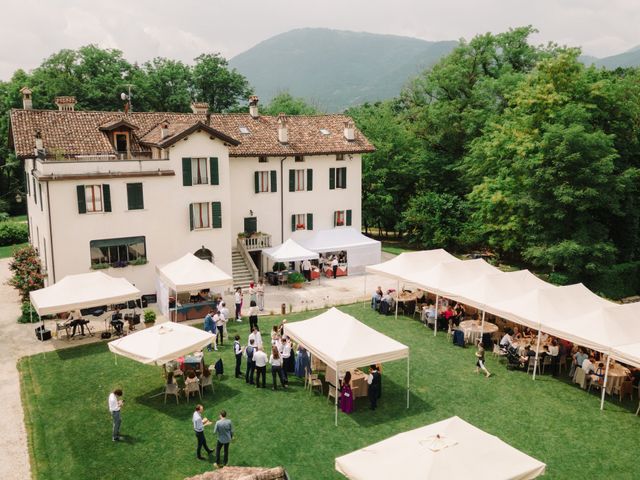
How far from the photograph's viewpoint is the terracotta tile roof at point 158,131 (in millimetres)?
27922

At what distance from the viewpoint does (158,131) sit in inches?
1156

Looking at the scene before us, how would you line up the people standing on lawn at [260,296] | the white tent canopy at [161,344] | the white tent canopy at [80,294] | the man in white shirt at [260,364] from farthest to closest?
the people standing on lawn at [260,296]
the white tent canopy at [80,294]
the man in white shirt at [260,364]
the white tent canopy at [161,344]

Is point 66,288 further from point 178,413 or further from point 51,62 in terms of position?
point 51,62

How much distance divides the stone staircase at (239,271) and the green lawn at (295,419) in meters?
9.81

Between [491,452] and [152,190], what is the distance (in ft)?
70.0

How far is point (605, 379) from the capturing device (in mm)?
16312

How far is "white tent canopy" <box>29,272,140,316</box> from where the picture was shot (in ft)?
67.7

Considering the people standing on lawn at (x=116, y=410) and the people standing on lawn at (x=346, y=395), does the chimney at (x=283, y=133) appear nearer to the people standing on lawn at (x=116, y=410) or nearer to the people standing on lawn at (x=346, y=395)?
the people standing on lawn at (x=346, y=395)

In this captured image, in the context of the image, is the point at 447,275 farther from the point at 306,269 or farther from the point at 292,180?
the point at 292,180

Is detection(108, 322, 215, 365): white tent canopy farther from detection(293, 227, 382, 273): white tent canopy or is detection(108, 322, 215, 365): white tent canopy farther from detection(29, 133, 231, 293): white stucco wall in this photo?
detection(293, 227, 382, 273): white tent canopy

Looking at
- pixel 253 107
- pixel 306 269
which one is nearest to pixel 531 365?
pixel 306 269

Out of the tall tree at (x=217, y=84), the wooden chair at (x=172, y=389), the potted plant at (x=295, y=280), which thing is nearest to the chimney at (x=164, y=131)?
the potted plant at (x=295, y=280)

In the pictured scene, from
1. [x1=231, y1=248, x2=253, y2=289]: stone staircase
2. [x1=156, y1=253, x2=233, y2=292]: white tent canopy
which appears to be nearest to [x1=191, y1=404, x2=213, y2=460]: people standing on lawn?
[x1=156, y1=253, x2=233, y2=292]: white tent canopy

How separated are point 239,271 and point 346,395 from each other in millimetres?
15963
